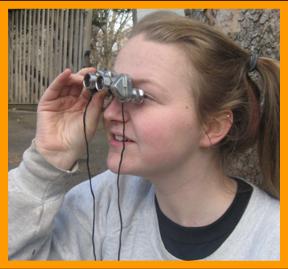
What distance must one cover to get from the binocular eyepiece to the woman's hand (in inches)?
5.3

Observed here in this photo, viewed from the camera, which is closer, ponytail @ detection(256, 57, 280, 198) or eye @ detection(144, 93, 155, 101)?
eye @ detection(144, 93, 155, 101)

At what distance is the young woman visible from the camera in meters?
1.61

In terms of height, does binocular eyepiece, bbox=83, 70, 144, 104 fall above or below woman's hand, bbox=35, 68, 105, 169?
above

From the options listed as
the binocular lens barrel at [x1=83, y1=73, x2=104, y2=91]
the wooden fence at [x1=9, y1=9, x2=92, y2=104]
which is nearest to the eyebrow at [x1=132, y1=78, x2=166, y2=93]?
the binocular lens barrel at [x1=83, y1=73, x2=104, y2=91]

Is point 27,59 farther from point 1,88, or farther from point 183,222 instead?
point 183,222

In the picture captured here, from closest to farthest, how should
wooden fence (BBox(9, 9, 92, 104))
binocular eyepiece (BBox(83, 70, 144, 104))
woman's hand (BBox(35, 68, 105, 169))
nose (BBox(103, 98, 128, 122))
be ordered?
binocular eyepiece (BBox(83, 70, 144, 104)), nose (BBox(103, 98, 128, 122)), woman's hand (BBox(35, 68, 105, 169)), wooden fence (BBox(9, 9, 92, 104))

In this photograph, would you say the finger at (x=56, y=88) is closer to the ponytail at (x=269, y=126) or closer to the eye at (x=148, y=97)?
the eye at (x=148, y=97)

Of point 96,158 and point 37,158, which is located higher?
point 37,158

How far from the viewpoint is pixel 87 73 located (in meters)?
1.69

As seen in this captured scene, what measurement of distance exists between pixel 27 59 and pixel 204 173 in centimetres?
710

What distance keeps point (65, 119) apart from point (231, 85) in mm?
696

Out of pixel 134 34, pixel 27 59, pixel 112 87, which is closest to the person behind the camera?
pixel 112 87

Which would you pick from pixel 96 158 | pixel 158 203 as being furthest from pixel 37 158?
pixel 96 158

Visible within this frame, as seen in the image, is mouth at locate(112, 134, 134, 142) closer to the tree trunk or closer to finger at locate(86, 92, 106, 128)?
finger at locate(86, 92, 106, 128)
